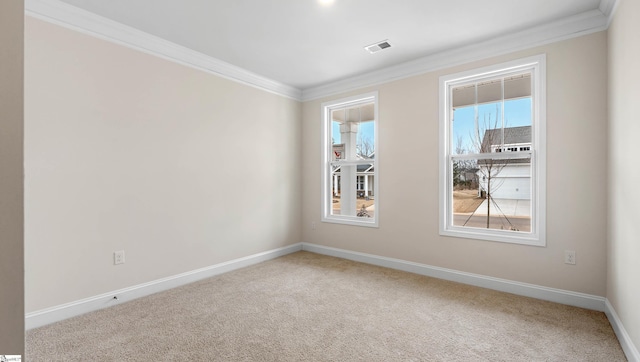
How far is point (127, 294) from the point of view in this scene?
294 cm

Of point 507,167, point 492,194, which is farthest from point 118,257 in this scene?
point 507,167

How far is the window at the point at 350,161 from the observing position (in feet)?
14.3

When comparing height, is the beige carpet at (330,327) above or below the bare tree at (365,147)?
below

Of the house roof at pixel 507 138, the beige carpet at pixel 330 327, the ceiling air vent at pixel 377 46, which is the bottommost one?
the beige carpet at pixel 330 327

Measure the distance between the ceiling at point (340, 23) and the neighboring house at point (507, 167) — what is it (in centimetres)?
96

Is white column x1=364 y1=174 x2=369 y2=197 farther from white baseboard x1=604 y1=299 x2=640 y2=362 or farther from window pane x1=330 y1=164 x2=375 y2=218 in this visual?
white baseboard x1=604 y1=299 x2=640 y2=362

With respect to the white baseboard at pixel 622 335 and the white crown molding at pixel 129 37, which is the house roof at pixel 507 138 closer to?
the white baseboard at pixel 622 335

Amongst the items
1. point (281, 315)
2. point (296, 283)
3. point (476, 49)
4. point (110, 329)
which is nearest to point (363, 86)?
point (476, 49)

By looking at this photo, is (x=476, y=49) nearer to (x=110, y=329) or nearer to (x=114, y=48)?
(x=114, y=48)

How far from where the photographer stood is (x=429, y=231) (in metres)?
3.70

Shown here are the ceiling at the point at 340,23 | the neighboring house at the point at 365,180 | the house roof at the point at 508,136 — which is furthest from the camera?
the neighboring house at the point at 365,180

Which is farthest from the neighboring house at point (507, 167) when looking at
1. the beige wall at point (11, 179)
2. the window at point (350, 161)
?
the beige wall at point (11, 179)

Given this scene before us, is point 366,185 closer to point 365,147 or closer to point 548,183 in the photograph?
point 365,147

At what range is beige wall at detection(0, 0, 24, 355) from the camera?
2.35 feet
